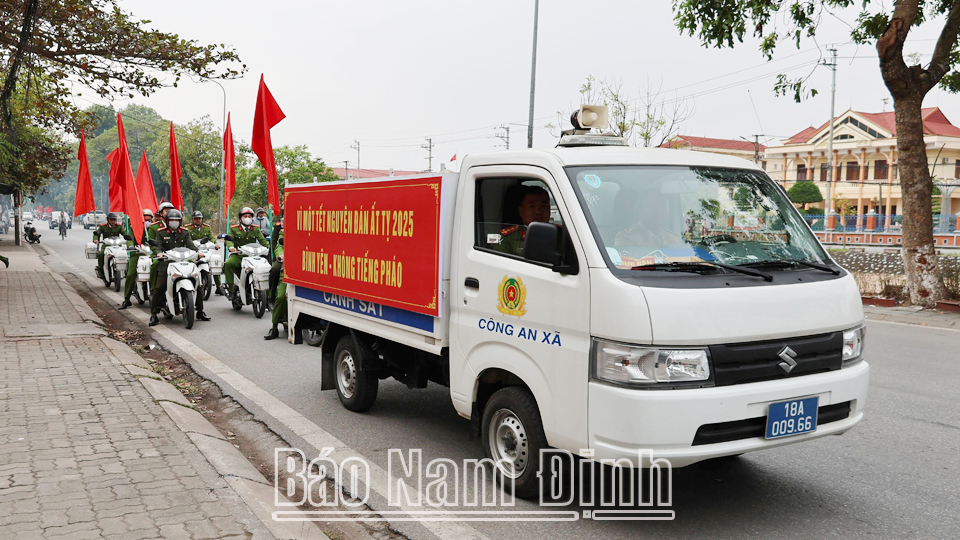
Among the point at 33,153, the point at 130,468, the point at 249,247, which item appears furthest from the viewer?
the point at 33,153

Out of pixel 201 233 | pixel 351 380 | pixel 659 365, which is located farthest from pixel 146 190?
pixel 659 365

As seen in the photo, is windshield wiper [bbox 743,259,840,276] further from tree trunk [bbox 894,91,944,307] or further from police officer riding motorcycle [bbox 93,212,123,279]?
police officer riding motorcycle [bbox 93,212,123,279]

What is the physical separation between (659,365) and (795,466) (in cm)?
203

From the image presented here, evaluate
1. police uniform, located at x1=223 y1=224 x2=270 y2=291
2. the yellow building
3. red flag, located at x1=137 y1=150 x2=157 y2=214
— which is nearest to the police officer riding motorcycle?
red flag, located at x1=137 y1=150 x2=157 y2=214

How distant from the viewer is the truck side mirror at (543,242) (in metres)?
3.91

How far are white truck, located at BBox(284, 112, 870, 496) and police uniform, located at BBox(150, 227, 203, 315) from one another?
754cm

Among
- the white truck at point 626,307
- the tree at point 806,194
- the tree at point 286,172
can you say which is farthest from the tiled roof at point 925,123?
the white truck at point 626,307

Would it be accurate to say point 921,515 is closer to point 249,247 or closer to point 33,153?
point 249,247

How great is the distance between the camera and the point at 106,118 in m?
112

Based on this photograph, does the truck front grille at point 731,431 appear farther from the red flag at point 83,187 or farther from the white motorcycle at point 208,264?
the red flag at point 83,187

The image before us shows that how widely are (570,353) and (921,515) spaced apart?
7.09 ft

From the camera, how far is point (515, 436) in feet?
14.4

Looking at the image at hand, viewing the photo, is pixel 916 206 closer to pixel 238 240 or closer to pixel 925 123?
pixel 238 240

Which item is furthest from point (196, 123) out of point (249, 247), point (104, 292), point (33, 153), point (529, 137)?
point (249, 247)
